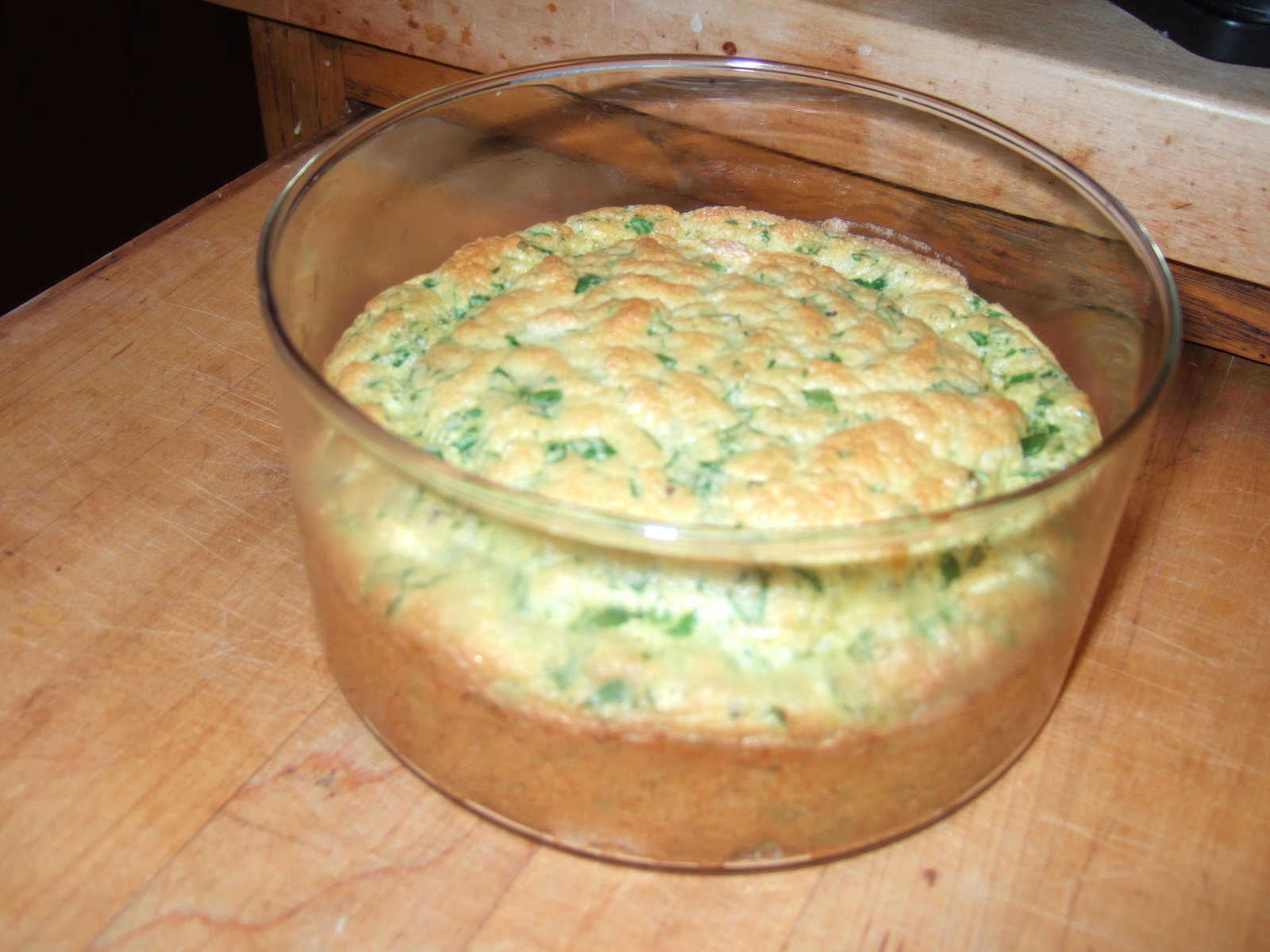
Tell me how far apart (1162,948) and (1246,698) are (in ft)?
1.01

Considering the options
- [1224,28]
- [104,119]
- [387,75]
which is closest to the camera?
[1224,28]

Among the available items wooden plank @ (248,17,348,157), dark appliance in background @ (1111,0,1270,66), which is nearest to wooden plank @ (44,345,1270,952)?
dark appliance in background @ (1111,0,1270,66)

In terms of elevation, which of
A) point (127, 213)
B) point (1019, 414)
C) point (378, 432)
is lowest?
point (127, 213)

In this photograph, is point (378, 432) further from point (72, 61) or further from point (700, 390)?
point (72, 61)

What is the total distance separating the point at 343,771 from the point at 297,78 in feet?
4.75

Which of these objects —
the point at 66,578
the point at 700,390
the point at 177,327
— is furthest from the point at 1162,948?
the point at 177,327

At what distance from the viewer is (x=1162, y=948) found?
0.86 metres

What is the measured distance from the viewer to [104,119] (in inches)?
101

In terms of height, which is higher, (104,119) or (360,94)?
(360,94)

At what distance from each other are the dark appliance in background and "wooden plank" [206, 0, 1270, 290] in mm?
17

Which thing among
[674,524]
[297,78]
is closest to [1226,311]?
[674,524]

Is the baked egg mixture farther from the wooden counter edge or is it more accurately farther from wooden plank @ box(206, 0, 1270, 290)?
the wooden counter edge

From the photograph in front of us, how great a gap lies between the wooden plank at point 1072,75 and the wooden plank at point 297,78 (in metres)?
0.50

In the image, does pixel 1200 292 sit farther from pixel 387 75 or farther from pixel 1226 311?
pixel 387 75
